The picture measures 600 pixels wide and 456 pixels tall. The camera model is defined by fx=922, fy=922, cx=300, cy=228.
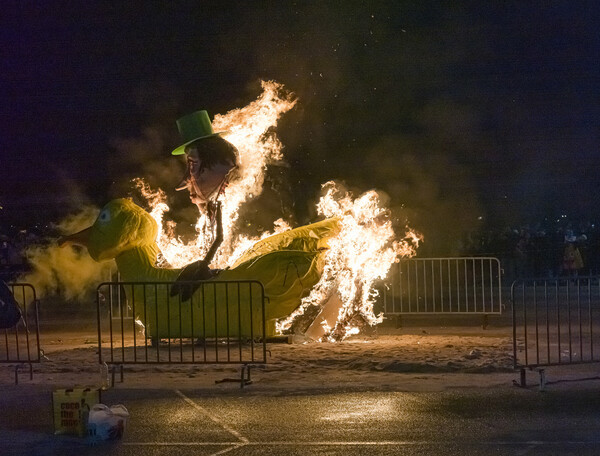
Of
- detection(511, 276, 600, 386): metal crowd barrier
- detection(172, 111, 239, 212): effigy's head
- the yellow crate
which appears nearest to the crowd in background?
detection(511, 276, 600, 386): metal crowd barrier

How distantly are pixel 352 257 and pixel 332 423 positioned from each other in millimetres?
5773

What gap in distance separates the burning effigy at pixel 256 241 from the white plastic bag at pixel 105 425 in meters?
4.32

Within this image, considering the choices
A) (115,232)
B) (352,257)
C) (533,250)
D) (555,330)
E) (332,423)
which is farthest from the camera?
(533,250)

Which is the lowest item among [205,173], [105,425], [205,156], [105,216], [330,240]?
[105,425]

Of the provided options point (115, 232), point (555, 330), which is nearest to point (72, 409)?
point (115, 232)

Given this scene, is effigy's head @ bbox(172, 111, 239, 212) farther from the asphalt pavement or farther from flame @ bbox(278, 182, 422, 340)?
the asphalt pavement

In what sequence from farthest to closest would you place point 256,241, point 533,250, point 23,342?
1. point 533,250
2. point 23,342
3. point 256,241

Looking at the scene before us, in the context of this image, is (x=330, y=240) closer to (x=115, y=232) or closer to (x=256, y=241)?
(x=256, y=241)

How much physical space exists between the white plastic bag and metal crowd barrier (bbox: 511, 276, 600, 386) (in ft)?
13.7

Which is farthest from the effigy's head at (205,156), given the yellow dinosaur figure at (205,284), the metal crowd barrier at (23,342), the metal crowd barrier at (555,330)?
the metal crowd barrier at (555,330)

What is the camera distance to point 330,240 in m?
13.5

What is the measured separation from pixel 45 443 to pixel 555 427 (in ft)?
14.0

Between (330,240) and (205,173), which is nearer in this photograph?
(205,173)

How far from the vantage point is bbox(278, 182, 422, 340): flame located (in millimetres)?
13555
